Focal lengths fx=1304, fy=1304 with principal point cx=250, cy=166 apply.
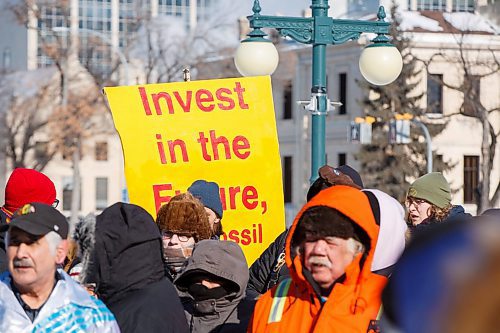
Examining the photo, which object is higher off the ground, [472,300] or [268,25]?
[268,25]

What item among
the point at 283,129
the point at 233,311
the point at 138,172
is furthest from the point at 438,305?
the point at 283,129

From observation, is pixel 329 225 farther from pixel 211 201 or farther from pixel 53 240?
pixel 211 201

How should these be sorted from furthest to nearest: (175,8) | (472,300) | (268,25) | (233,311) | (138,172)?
(175,8) → (268,25) → (138,172) → (233,311) → (472,300)

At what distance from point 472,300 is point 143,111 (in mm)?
6898

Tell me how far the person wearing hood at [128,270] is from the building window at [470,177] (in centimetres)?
5445

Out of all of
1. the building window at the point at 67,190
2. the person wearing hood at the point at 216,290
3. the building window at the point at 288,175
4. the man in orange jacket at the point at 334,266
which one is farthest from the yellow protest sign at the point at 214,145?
the building window at the point at 67,190

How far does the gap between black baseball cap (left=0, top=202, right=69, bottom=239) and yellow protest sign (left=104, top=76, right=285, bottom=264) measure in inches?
156

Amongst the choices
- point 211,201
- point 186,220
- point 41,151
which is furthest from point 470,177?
point 186,220

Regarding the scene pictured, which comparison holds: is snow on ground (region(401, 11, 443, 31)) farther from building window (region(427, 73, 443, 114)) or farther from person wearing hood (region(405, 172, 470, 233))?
person wearing hood (region(405, 172, 470, 233))

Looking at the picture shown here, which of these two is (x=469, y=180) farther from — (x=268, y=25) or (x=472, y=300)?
(x=472, y=300)

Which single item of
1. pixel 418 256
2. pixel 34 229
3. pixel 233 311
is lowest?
pixel 233 311

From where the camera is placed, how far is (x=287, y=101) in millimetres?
64938

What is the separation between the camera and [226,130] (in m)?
8.33

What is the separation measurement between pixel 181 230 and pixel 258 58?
580 cm
